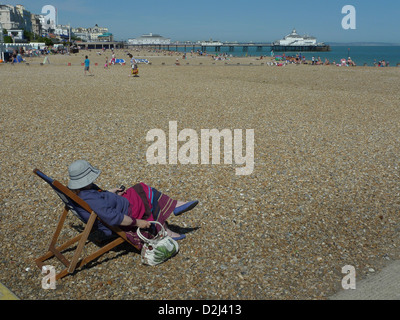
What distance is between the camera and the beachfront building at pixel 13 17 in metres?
107

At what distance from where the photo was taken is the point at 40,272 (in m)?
3.59

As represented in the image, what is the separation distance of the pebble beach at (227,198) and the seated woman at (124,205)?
427mm

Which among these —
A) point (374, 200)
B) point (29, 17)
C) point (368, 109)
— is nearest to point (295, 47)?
point (29, 17)

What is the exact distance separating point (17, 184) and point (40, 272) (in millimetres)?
2589

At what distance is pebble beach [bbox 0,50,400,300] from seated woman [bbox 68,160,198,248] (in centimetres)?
43

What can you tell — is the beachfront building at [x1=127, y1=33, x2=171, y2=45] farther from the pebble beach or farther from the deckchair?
the deckchair

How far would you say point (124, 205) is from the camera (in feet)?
11.8

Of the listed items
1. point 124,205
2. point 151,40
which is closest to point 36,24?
point 151,40

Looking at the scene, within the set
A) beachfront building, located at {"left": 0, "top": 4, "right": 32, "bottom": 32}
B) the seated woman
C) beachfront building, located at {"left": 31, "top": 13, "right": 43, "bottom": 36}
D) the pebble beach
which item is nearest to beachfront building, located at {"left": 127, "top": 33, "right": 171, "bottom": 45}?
beachfront building, located at {"left": 31, "top": 13, "right": 43, "bottom": 36}

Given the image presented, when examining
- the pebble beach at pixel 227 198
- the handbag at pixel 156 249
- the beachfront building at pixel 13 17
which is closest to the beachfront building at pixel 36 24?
the beachfront building at pixel 13 17

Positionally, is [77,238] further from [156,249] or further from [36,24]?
[36,24]

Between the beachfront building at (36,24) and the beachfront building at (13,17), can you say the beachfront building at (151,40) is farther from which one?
the beachfront building at (13,17)

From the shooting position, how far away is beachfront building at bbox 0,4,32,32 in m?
107

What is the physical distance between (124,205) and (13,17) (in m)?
137
